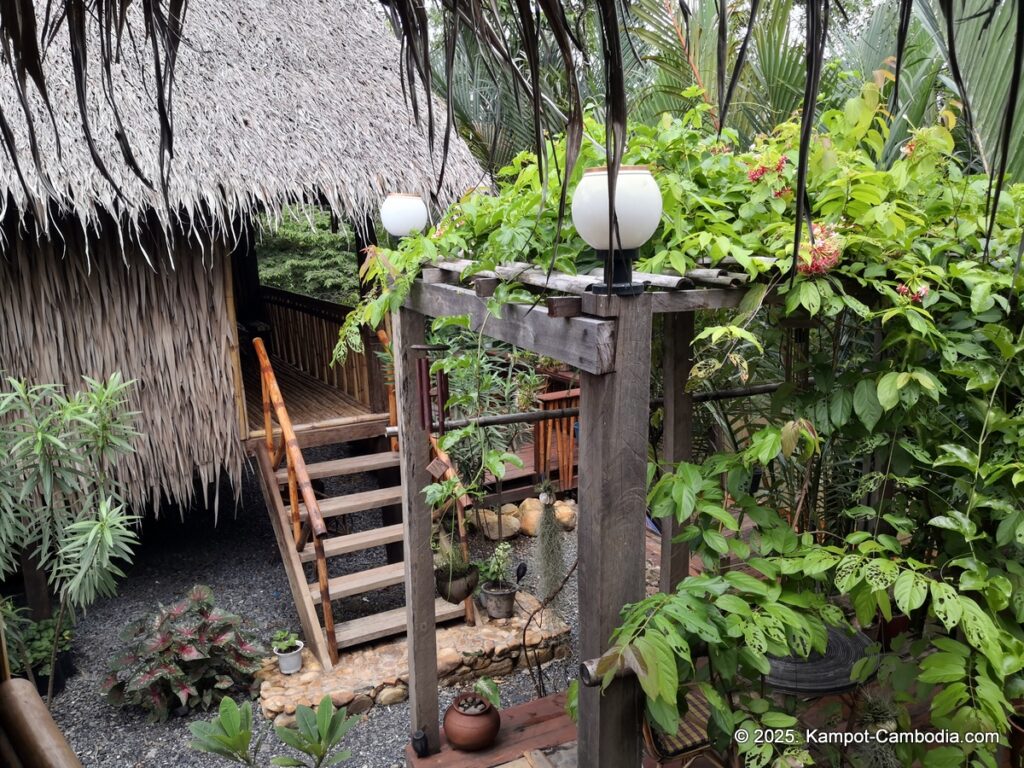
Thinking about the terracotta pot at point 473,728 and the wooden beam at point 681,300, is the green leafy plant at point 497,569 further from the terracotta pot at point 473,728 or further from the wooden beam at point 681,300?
the wooden beam at point 681,300

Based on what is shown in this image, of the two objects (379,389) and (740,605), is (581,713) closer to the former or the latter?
(740,605)

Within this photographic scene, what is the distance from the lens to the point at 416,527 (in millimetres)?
3070

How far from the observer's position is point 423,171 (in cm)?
511

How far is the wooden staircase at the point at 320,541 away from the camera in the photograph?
4.24 meters

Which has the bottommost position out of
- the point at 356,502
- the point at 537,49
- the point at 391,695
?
the point at 391,695

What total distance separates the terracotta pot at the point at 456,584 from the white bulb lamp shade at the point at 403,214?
2256mm

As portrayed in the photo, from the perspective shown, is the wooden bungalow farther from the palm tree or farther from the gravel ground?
the palm tree

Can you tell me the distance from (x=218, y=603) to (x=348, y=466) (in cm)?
130

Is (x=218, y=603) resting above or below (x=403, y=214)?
below

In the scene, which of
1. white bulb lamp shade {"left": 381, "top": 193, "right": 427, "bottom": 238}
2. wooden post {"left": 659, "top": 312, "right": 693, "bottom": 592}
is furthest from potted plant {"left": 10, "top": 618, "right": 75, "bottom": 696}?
wooden post {"left": 659, "top": 312, "right": 693, "bottom": 592}

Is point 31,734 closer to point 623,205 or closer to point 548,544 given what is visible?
point 623,205

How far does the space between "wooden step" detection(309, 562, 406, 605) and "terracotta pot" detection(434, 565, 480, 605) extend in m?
0.26

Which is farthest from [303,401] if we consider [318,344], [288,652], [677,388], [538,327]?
[538,327]

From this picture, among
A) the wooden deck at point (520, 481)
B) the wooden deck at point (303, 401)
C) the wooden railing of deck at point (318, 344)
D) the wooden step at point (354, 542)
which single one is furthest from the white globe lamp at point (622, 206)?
the wooden deck at point (520, 481)
